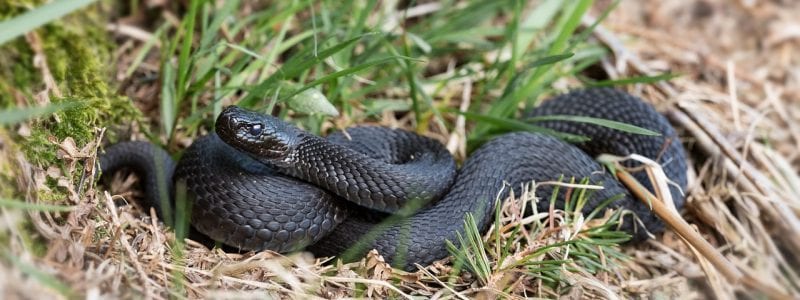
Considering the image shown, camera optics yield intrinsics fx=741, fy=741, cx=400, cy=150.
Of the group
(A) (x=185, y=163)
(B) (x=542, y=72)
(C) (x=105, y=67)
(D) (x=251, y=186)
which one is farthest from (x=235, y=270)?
(B) (x=542, y=72)

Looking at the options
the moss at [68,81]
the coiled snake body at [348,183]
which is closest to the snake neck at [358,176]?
the coiled snake body at [348,183]

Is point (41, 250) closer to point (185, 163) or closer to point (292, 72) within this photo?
point (185, 163)

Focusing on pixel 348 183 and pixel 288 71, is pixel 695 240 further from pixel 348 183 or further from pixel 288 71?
pixel 288 71

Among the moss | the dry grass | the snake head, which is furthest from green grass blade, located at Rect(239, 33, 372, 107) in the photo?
the dry grass

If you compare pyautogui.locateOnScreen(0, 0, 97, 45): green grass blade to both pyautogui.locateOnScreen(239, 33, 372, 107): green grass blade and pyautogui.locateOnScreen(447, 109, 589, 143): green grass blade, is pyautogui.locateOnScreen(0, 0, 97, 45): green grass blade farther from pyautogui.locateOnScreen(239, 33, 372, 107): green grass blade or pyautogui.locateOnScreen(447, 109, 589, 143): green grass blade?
pyautogui.locateOnScreen(447, 109, 589, 143): green grass blade

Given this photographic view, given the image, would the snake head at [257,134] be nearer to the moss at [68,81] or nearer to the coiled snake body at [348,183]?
the coiled snake body at [348,183]

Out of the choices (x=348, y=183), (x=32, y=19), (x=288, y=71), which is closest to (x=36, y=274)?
(x=32, y=19)

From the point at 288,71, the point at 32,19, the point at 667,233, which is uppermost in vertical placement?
the point at 32,19
